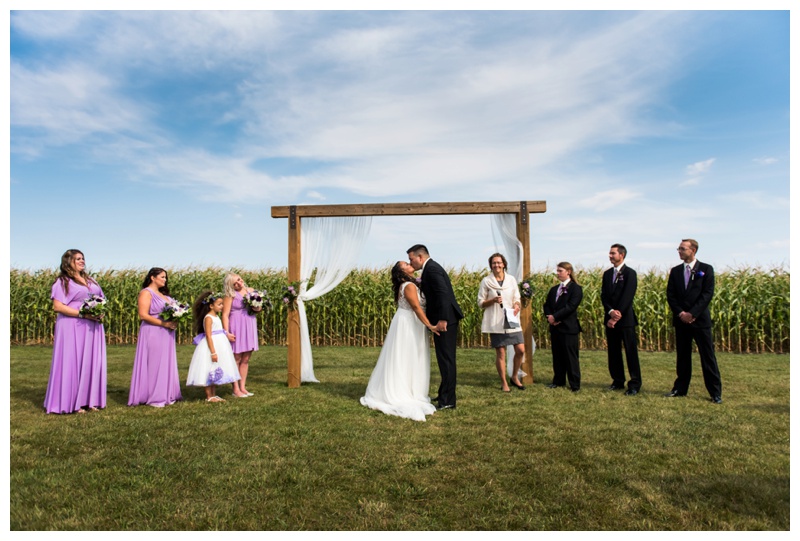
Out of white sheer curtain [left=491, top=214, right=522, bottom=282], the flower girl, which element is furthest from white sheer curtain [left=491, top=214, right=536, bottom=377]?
the flower girl

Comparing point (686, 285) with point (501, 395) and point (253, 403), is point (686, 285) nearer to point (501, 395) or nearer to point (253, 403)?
point (501, 395)

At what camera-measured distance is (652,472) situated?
432 centimetres

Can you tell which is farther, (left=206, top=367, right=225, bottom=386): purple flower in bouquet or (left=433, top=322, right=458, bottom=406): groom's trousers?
(left=206, top=367, right=225, bottom=386): purple flower in bouquet

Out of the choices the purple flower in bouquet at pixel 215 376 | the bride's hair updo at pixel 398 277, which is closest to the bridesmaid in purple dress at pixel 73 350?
the purple flower in bouquet at pixel 215 376

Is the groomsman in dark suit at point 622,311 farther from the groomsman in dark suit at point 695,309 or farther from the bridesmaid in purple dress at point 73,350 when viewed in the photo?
the bridesmaid in purple dress at point 73,350

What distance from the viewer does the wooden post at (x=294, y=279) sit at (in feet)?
27.9

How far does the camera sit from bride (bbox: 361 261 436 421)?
680 cm

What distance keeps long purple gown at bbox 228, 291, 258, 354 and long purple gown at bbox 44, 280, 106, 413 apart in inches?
63.4

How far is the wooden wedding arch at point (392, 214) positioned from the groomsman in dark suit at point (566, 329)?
431 mm

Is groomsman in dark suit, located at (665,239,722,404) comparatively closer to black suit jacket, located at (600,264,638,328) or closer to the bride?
black suit jacket, located at (600,264,638,328)

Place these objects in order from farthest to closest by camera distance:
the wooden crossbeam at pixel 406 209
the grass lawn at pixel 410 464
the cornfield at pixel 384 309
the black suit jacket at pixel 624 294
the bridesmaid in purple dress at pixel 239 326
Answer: the cornfield at pixel 384 309 < the wooden crossbeam at pixel 406 209 < the black suit jacket at pixel 624 294 < the bridesmaid in purple dress at pixel 239 326 < the grass lawn at pixel 410 464

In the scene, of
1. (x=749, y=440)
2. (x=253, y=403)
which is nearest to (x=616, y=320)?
(x=749, y=440)

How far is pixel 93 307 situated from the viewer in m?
6.62

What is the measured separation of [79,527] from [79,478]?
3.29 ft
